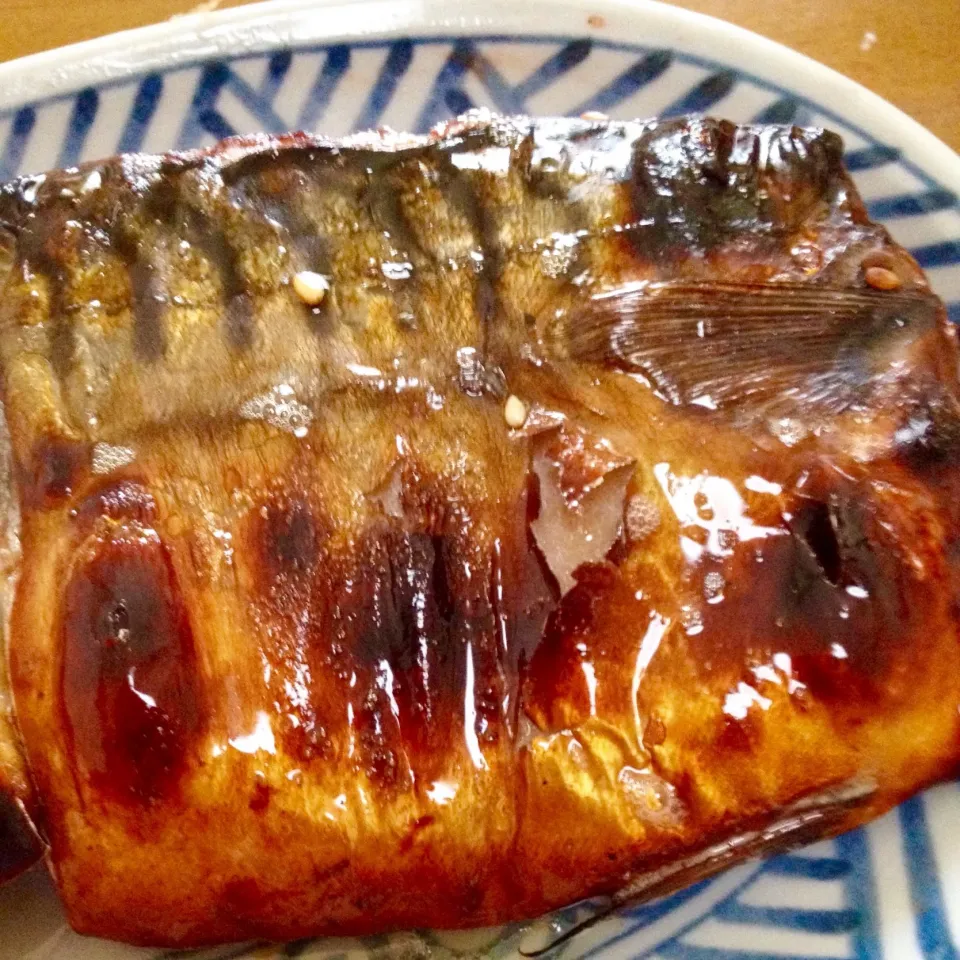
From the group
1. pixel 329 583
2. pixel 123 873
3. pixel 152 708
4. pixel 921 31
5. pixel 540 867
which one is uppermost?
pixel 921 31

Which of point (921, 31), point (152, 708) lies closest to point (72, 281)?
point (152, 708)

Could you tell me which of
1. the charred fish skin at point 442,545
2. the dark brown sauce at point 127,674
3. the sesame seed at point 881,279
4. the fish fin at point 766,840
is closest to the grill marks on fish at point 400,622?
the charred fish skin at point 442,545

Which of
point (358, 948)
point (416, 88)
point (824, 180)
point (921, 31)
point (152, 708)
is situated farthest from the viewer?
point (921, 31)

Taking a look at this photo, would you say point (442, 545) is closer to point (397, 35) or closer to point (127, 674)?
point (127, 674)

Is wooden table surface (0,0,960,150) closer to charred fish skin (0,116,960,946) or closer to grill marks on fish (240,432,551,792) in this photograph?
charred fish skin (0,116,960,946)

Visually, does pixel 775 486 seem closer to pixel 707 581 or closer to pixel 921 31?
pixel 707 581

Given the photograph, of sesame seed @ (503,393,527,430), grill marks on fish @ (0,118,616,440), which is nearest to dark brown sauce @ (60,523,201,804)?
grill marks on fish @ (0,118,616,440)

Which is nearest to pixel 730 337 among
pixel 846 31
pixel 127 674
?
pixel 127 674
